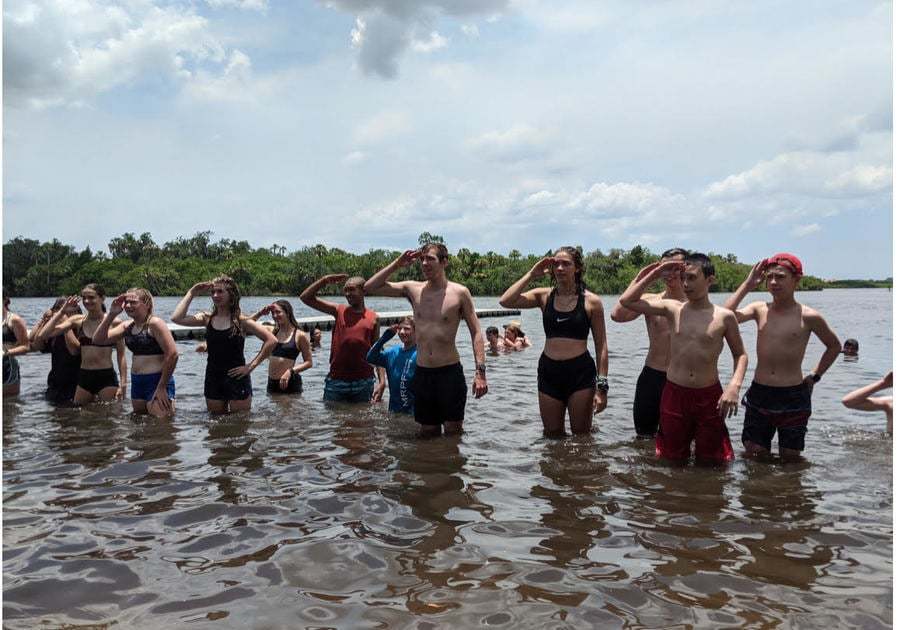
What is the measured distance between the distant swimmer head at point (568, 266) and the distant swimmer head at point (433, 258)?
106 centimetres

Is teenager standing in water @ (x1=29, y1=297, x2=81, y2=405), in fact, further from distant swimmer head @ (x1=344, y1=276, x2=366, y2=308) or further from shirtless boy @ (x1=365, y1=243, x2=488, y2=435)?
shirtless boy @ (x1=365, y1=243, x2=488, y2=435)

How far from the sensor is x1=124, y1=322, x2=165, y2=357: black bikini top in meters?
8.12

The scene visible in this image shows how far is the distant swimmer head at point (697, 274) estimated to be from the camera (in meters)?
5.70

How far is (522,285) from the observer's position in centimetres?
679

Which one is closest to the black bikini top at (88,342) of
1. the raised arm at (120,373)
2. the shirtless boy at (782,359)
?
the raised arm at (120,373)

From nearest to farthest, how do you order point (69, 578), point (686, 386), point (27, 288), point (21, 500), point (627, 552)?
point (69, 578)
point (627, 552)
point (21, 500)
point (686, 386)
point (27, 288)

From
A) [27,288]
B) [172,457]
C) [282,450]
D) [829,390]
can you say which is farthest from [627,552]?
[27,288]

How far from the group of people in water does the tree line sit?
8335 cm

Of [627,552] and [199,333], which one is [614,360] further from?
[199,333]

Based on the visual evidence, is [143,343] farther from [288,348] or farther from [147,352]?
[288,348]

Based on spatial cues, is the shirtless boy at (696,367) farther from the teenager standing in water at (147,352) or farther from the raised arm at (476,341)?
the teenager standing in water at (147,352)

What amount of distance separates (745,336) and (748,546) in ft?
88.0

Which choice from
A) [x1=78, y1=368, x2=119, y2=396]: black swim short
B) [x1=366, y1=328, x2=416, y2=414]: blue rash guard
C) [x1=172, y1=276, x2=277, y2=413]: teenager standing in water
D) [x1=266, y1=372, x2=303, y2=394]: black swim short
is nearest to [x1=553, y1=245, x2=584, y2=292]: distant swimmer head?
[x1=366, y1=328, x2=416, y2=414]: blue rash guard

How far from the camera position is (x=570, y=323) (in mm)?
6562
